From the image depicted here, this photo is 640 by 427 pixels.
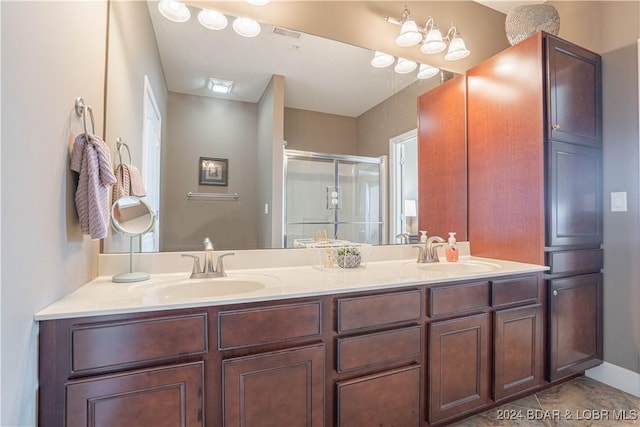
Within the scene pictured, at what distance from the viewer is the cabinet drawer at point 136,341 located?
918mm

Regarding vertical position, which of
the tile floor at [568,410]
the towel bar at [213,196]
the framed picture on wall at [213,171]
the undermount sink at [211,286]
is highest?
the framed picture on wall at [213,171]

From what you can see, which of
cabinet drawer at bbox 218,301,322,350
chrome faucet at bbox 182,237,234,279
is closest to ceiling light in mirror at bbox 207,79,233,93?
chrome faucet at bbox 182,237,234,279

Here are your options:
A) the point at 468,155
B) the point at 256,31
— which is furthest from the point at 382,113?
the point at 256,31

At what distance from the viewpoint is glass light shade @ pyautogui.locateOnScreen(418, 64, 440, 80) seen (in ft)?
7.31

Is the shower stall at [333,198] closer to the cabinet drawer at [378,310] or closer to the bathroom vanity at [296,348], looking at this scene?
the bathroom vanity at [296,348]

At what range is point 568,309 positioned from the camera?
188 cm

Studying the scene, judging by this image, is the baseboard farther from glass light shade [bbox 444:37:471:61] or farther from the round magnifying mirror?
the round magnifying mirror

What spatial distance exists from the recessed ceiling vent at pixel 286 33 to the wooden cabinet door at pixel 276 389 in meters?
1.62

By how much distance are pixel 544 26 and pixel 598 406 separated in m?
2.36

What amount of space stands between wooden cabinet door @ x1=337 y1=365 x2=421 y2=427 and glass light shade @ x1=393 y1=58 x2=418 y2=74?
1.83 meters

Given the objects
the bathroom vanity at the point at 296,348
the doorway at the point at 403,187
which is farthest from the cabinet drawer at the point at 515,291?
the doorway at the point at 403,187

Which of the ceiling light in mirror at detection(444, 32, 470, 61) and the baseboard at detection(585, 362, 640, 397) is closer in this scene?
the baseboard at detection(585, 362, 640, 397)

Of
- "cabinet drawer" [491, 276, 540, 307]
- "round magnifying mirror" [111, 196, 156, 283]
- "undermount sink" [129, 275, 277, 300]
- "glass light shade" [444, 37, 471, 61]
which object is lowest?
"cabinet drawer" [491, 276, 540, 307]

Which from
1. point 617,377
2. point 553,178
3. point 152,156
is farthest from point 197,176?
point 617,377
